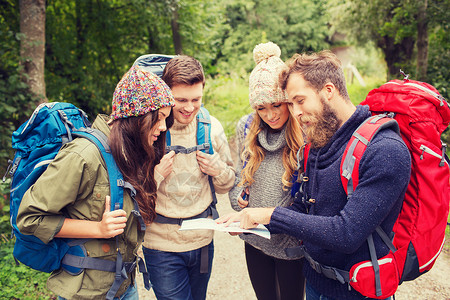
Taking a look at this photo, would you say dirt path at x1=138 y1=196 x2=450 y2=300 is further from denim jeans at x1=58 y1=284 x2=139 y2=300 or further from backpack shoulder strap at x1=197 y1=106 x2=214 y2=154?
backpack shoulder strap at x1=197 y1=106 x2=214 y2=154

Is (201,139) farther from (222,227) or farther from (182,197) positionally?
(222,227)

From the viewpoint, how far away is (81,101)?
780 centimetres

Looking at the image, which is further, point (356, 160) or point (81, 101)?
point (81, 101)

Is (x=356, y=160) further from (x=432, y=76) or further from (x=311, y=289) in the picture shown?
(x=432, y=76)

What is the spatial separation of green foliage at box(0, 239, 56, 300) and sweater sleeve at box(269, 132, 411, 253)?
2970mm

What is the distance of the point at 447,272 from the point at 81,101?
7.62 meters

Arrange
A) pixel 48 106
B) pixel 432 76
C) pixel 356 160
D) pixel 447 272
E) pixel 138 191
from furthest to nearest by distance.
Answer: pixel 432 76 < pixel 447 272 < pixel 138 191 < pixel 48 106 < pixel 356 160

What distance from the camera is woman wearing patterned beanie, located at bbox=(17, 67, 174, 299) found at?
1469 millimetres

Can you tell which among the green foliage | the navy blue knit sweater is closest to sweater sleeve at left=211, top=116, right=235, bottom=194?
the navy blue knit sweater

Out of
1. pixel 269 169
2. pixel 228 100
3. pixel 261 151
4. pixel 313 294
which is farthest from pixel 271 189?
pixel 228 100

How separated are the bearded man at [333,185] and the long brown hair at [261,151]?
13.4 inches

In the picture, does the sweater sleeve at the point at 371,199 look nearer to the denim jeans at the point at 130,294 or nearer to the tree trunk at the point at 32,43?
the denim jeans at the point at 130,294

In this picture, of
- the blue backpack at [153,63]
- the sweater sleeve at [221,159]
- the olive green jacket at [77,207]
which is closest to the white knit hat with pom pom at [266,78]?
the sweater sleeve at [221,159]

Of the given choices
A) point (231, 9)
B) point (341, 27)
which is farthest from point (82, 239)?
point (231, 9)
